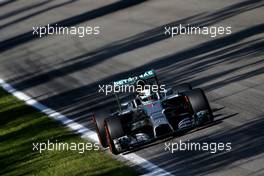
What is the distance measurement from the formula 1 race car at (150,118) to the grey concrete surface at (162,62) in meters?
0.39

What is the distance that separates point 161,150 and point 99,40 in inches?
650

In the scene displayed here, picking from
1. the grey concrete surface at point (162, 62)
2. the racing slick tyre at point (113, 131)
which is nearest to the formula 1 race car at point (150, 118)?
the racing slick tyre at point (113, 131)

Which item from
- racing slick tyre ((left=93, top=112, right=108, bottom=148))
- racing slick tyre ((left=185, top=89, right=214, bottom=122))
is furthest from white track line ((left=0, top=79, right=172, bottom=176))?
racing slick tyre ((left=185, top=89, right=214, bottom=122))

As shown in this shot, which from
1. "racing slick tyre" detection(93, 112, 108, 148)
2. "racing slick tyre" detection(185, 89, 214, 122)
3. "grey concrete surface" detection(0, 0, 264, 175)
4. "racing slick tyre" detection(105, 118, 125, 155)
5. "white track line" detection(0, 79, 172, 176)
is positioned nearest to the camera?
"white track line" detection(0, 79, 172, 176)

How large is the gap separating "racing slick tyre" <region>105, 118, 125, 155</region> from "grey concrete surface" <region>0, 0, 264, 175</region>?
74 centimetres

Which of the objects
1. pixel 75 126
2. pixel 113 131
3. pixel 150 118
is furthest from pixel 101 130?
pixel 75 126

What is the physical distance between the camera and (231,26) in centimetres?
2912

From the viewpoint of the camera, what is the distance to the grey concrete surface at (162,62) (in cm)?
1638

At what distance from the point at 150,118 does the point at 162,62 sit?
925cm

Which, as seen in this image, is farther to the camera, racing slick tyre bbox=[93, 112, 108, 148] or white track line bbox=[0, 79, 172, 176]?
racing slick tyre bbox=[93, 112, 108, 148]

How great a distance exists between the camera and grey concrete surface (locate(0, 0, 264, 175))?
53.7 feet

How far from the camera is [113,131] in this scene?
16.7m

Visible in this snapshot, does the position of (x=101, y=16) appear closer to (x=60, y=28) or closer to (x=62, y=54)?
(x=60, y=28)

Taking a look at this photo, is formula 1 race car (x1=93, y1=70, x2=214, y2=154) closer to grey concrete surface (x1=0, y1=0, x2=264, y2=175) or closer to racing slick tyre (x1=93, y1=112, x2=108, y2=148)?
racing slick tyre (x1=93, y1=112, x2=108, y2=148)
